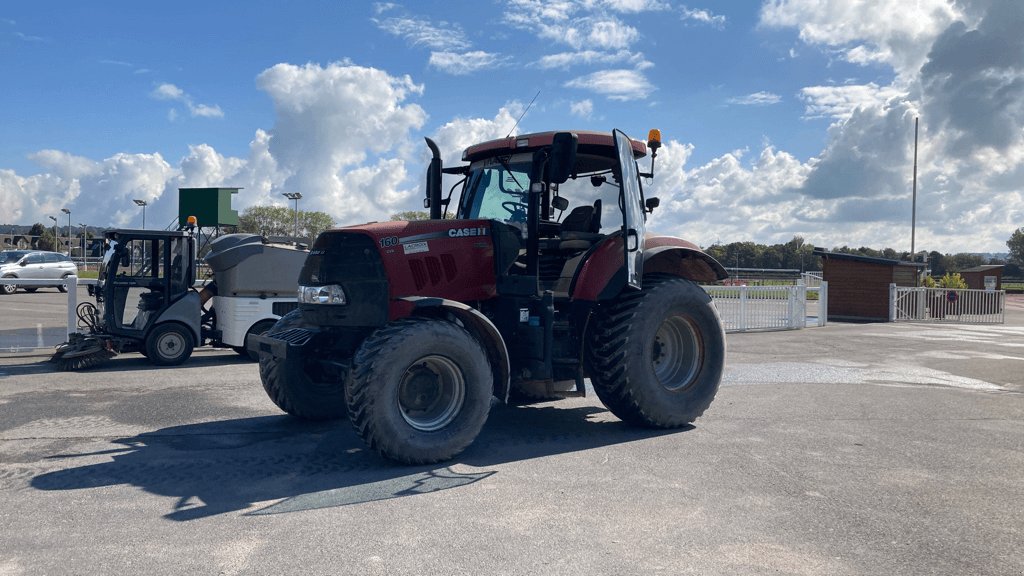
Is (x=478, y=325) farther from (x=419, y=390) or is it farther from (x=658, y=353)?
(x=658, y=353)

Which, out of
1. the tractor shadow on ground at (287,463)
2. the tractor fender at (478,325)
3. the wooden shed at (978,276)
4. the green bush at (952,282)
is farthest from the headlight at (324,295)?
the wooden shed at (978,276)

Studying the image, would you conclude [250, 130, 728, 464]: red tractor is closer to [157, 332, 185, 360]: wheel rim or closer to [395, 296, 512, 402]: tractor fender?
[395, 296, 512, 402]: tractor fender

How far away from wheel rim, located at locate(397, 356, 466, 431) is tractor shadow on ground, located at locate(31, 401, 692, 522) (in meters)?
0.34

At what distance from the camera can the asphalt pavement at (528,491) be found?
3523mm

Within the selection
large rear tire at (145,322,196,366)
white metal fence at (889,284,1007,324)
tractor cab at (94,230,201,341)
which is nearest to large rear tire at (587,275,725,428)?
large rear tire at (145,322,196,366)

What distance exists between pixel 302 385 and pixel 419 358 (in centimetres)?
188

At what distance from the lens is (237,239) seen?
11.5 metres

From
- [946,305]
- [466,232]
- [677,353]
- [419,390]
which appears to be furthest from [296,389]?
[946,305]

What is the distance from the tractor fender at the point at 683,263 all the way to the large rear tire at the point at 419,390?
87.8 inches

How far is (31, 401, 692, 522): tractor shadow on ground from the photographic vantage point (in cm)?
449

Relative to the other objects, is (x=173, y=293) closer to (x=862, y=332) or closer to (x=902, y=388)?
(x=902, y=388)

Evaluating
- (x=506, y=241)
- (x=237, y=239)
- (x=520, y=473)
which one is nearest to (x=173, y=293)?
(x=237, y=239)

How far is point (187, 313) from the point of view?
36.7ft

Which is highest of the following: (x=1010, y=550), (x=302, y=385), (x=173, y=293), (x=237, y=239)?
(x=237, y=239)
